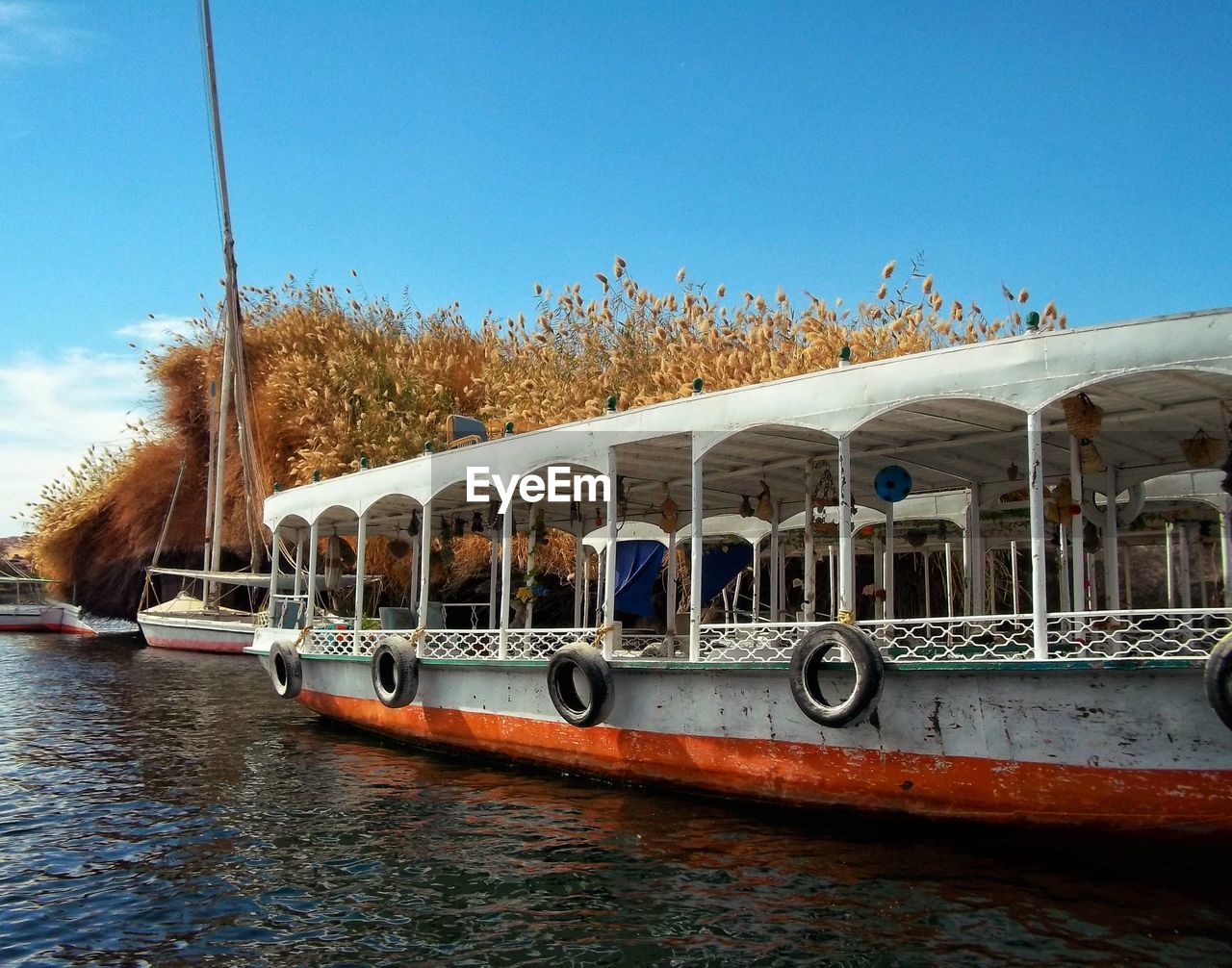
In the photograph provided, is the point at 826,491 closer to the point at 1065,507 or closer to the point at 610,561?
the point at 610,561

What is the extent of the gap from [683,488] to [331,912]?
855cm

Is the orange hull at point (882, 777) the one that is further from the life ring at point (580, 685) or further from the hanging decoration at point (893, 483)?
the hanging decoration at point (893, 483)

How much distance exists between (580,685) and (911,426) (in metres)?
4.46

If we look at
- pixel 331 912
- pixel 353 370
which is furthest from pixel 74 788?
pixel 353 370

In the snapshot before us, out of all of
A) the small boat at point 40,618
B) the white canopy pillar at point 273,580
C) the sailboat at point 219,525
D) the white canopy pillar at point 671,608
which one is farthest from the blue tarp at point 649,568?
the small boat at point 40,618

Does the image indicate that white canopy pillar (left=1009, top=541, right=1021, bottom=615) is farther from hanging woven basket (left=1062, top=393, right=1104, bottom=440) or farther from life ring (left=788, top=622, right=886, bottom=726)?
life ring (left=788, top=622, right=886, bottom=726)

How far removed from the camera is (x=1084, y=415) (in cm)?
829

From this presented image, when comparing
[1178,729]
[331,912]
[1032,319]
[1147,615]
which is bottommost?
[331,912]

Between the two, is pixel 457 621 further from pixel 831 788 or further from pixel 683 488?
pixel 831 788

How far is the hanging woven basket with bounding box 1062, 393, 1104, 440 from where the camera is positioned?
27.1 ft

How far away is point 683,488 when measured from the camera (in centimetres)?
1429

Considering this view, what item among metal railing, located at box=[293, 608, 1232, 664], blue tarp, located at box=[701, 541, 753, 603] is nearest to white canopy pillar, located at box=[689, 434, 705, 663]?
metal railing, located at box=[293, 608, 1232, 664]

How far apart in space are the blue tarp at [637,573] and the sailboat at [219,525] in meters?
13.6

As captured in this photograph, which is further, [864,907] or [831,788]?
[831,788]
